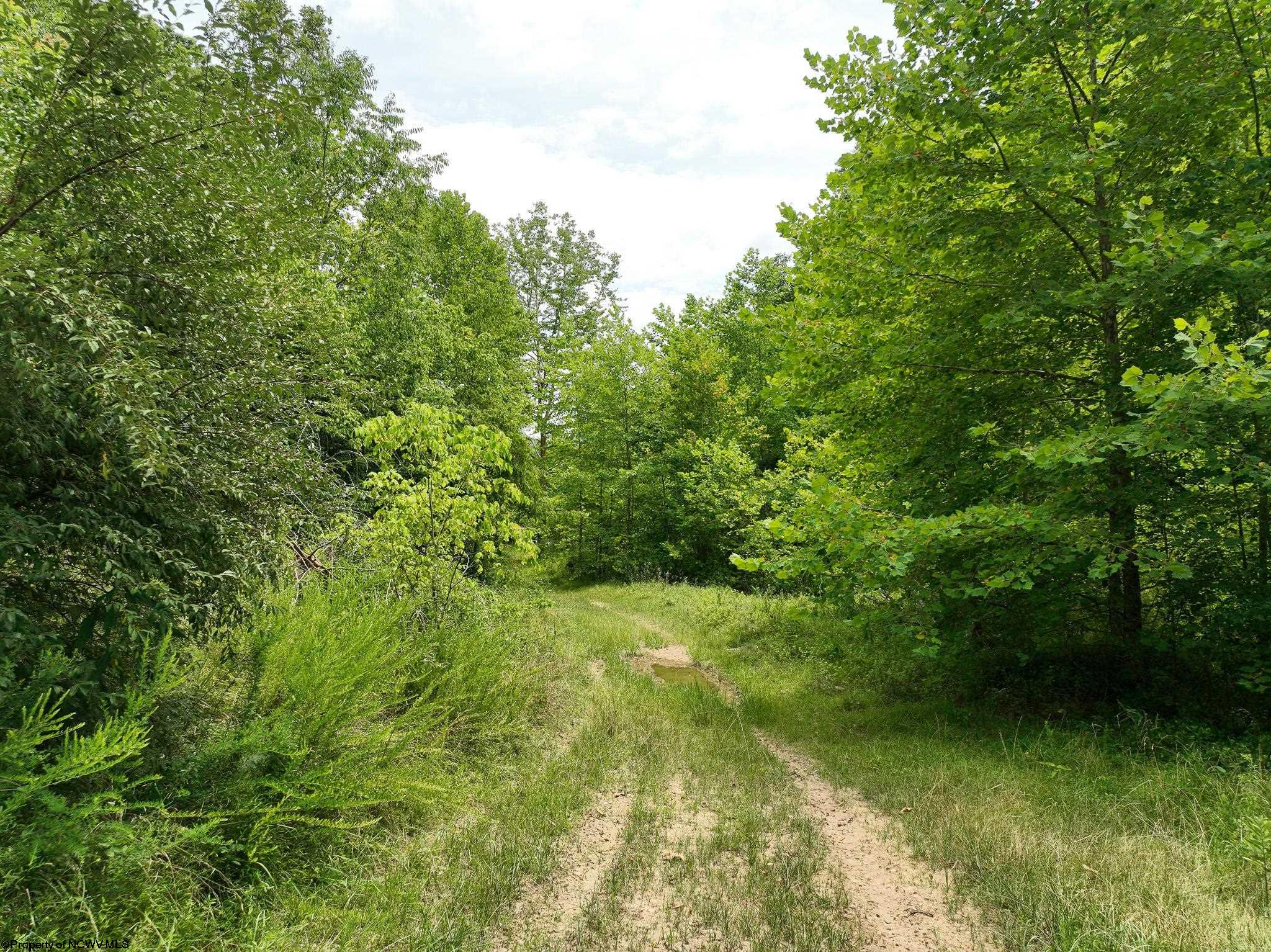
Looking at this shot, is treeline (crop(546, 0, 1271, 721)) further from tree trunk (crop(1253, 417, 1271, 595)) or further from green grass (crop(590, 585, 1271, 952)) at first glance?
green grass (crop(590, 585, 1271, 952))

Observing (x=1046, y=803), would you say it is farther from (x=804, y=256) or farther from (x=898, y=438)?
(x=804, y=256)

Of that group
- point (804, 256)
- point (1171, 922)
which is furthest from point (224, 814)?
point (804, 256)

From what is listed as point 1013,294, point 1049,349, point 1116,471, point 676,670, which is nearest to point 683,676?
point 676,670

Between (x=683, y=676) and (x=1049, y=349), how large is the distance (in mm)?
7005

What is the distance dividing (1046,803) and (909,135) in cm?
643

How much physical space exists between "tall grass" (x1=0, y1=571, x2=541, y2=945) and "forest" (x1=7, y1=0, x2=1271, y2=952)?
3 centimetres

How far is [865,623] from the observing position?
6.35 m

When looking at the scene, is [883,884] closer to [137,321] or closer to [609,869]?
[609,869]

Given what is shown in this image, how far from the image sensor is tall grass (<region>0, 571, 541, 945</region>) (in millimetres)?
2326

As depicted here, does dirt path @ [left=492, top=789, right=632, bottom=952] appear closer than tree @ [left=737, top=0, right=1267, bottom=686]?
Yes

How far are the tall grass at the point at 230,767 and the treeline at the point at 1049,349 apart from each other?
11.7ft

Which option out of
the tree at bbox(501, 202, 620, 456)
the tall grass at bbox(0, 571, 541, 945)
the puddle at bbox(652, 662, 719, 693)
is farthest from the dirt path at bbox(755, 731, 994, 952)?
the tree at bbox(501, 202, 620, 456)

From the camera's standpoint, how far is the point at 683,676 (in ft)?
31.0

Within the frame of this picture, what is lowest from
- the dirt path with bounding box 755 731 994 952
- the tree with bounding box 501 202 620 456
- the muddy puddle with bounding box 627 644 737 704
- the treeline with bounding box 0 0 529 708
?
the muddy puddle with bounding box 627 644 737 704
